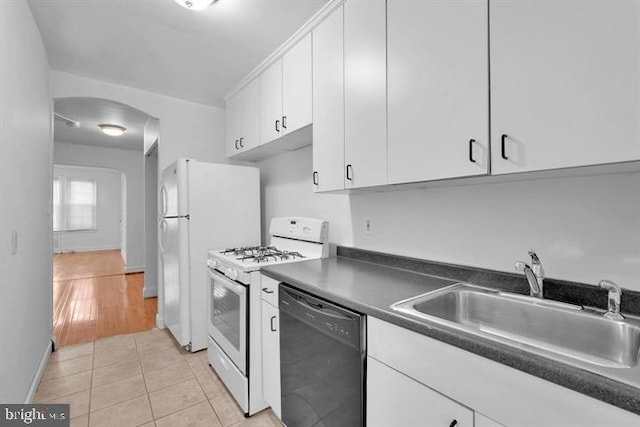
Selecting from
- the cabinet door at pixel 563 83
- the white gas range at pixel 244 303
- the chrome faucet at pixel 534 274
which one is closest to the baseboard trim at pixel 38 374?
the white gas range at pixel 244 303

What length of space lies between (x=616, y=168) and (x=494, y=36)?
60 cm

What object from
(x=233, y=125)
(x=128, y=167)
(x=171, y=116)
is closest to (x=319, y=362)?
(x=233, y=125)

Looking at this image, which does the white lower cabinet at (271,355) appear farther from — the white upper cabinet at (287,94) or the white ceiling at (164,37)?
the white ceiling at (164,37)

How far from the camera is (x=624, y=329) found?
914mm

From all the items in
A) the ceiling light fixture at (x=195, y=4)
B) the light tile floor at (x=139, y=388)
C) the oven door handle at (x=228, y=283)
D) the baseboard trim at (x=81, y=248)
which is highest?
the ceiling light fixture at (x=195, y=4)

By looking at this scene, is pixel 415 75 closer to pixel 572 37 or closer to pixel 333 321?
pixel 572 37

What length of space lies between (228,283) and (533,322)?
169 cm

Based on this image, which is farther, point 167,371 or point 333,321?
point 167,371

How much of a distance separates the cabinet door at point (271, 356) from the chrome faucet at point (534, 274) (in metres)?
1.20

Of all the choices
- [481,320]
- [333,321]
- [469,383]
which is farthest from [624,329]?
[333,321]

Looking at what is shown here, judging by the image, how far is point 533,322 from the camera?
3.76 feet

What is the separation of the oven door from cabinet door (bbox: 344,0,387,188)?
1.02 m

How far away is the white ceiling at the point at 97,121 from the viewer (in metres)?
3.53

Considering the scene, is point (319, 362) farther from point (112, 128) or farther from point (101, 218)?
point (101, 218)
